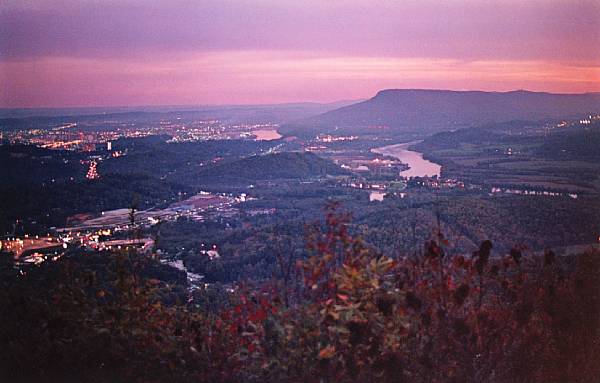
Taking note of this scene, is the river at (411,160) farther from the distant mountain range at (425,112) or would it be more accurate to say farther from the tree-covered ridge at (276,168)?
the distant mountain range at (425,112)

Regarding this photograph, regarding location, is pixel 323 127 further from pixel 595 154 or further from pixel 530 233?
pixel 530 233

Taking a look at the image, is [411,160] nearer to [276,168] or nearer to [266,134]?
[276,168]

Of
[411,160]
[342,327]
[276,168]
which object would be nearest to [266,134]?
[411,160]

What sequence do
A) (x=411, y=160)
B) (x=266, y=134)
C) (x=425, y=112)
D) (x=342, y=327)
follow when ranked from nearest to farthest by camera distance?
(x=342, y=327), (x=411, y=160), (x=266, y=134), (x=425, y=112)

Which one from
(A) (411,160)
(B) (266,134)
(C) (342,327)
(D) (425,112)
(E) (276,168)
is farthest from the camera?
(D) (425,112)

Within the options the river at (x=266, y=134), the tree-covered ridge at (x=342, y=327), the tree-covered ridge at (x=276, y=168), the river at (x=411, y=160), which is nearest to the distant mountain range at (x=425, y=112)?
the river at (x=266, y=134)

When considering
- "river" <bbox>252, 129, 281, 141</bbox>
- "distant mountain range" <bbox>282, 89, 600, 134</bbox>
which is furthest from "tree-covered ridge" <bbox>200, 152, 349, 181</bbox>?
"distant mountain range" <bbox>282, 89, 600, 134</bbox>
